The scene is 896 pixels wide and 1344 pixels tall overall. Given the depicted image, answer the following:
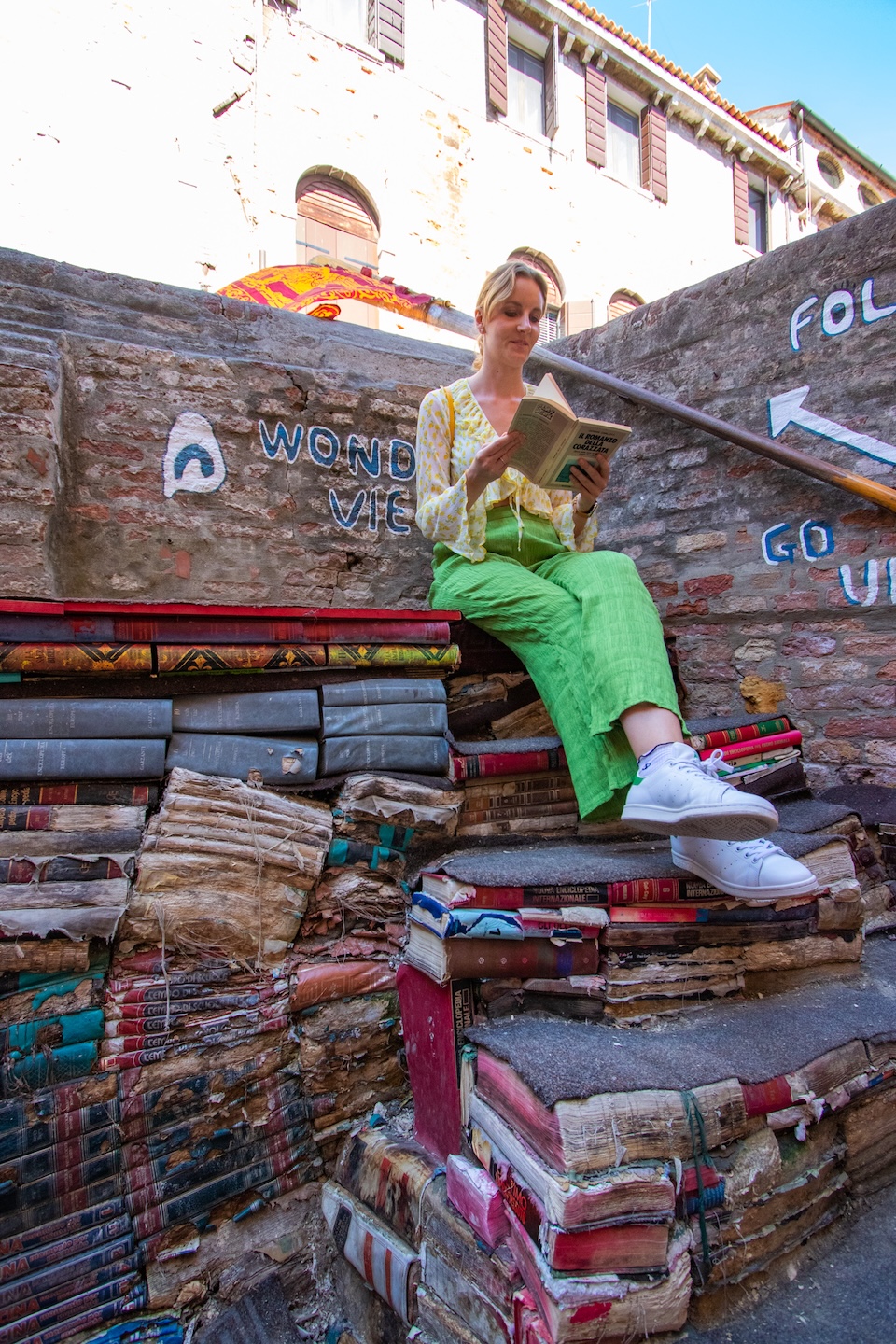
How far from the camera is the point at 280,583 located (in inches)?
109

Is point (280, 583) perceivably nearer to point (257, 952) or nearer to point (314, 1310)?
point (257, 952)

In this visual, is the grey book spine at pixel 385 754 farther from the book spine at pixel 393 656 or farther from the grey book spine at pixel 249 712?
the book spine at pixel 393 656

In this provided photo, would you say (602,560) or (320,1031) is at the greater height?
(602,560)

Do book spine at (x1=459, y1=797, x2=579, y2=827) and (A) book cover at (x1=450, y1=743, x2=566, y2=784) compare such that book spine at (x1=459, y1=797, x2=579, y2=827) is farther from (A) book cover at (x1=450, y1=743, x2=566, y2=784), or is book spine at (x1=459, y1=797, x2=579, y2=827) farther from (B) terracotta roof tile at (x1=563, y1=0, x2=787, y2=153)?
(B) terracotta roof tile at (x1=563, y1=0, x2=787, y2=153)

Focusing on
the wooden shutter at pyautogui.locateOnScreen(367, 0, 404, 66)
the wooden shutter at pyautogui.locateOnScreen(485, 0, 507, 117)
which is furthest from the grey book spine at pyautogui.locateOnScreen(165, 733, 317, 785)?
the wooden shutter at pyautogui.locateOnScreen(485, 0, 507, 117)

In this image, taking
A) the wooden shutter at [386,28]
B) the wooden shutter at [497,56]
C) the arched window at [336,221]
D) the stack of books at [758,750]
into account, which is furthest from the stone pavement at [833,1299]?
the wooden shutter at [497,56]

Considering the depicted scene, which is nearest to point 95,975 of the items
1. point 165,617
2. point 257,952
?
point 257,952

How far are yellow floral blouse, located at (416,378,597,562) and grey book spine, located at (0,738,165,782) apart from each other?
98 cm

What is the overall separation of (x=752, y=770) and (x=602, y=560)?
834 mm

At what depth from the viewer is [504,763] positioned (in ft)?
6.66

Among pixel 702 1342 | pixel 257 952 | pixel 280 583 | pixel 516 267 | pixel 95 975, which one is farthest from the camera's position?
pixel 280 583

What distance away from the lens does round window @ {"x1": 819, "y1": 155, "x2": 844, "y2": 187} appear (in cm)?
1592

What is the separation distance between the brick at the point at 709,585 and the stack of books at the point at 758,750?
639 mm

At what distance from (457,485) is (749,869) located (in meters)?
1.24
